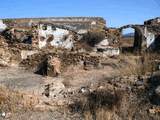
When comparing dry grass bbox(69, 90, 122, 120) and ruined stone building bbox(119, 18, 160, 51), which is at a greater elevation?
ruined stone building bbox(119, 18, 160, 51)

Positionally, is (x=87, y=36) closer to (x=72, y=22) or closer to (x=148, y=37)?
(x=148, y=37)

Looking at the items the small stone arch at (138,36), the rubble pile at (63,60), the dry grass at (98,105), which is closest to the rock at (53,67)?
the rubble pile at (63,60)

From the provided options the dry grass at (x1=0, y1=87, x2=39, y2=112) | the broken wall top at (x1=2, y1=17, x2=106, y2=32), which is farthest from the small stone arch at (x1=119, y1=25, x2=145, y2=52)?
the dry grass at (x1=0, y1=87, x2=39, y2=112)

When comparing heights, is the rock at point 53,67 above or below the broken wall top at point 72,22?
below

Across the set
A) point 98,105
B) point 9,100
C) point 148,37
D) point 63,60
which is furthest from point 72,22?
point 98,105

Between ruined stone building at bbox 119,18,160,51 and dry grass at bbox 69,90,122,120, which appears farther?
ruined stone building at bbox 119,18,160,51

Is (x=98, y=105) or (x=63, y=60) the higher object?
(x=63, y=60)

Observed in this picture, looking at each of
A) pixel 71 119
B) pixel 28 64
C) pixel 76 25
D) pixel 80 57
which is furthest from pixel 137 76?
pixel 76 25

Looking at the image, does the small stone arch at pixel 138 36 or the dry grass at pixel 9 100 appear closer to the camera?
the dry grass at pixel 9 100

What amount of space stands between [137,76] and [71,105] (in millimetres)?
2736

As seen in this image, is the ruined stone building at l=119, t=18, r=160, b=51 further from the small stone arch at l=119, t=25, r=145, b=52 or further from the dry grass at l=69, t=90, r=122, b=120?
the dry grass at l=69, t=90, r=122, b=120

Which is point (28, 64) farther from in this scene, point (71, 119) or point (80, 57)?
point (71, 119)

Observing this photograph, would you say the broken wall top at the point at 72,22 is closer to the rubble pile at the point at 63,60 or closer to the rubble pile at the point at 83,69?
the rubble pile at the point at 83,69

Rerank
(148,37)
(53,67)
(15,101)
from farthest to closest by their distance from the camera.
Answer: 1. (148,37)
2. (53,67)
3. (15,101)
